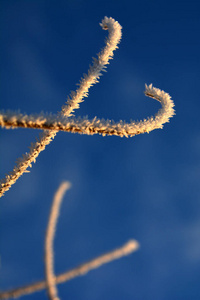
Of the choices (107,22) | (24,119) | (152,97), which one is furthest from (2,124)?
(107,22)

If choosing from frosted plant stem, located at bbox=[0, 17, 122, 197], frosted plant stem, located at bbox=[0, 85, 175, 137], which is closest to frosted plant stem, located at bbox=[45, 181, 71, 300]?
frosted plant stem, located at bbox=[0, 85, 175, 137]

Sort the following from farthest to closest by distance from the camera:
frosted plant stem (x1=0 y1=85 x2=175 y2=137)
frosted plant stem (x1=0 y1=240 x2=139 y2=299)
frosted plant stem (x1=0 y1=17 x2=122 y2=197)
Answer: frosted plant stem (x1=0 y1=17 x2=122 y2=197), frosted plant stem (x1=0 y1=85 x2=175 y2=137), frosted plant stem (x1=0 y1=240 x2=139 y2=299)

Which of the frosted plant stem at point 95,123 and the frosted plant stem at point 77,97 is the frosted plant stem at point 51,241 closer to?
the frosted plant stem at point 95,123

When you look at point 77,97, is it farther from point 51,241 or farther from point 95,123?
point 51,241

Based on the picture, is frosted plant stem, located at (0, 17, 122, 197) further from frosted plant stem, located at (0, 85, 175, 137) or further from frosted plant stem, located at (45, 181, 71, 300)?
frosted plant stem, located at (45, 181, 71, 300)

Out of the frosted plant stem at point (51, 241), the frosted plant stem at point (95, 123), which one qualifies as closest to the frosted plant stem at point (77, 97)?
the frosted plant stem at point (95, 123)

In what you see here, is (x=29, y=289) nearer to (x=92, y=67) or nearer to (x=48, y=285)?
(x=48, y=285)
